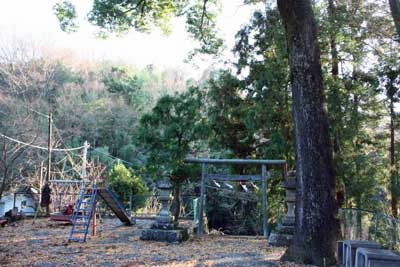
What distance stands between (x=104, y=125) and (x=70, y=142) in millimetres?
2104

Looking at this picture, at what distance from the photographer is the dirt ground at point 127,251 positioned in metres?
5.67

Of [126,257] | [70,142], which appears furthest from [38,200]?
[126,257]

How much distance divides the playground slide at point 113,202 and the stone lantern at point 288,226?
3.67 metres

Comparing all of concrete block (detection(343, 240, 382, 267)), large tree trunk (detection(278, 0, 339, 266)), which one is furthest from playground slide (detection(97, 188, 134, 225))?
concrete block (detection(343, 240, 382, 267))

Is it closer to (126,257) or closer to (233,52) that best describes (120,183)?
(233,52)

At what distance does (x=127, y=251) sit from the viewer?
21.9ft

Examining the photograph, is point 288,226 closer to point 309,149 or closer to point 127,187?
point 309,149

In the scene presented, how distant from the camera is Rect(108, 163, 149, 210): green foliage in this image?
48.5 feet

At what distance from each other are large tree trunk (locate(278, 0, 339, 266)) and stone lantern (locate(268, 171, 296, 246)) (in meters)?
1.70

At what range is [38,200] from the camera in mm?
14461

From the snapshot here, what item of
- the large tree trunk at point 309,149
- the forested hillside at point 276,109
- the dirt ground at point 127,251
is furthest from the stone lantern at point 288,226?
the forested hillside at point 276,109

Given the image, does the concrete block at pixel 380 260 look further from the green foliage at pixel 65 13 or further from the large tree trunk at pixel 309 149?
the green foliage at pixel 65 13

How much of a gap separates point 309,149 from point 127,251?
3417 mm

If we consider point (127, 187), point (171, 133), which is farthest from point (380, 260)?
point (127, 187)
